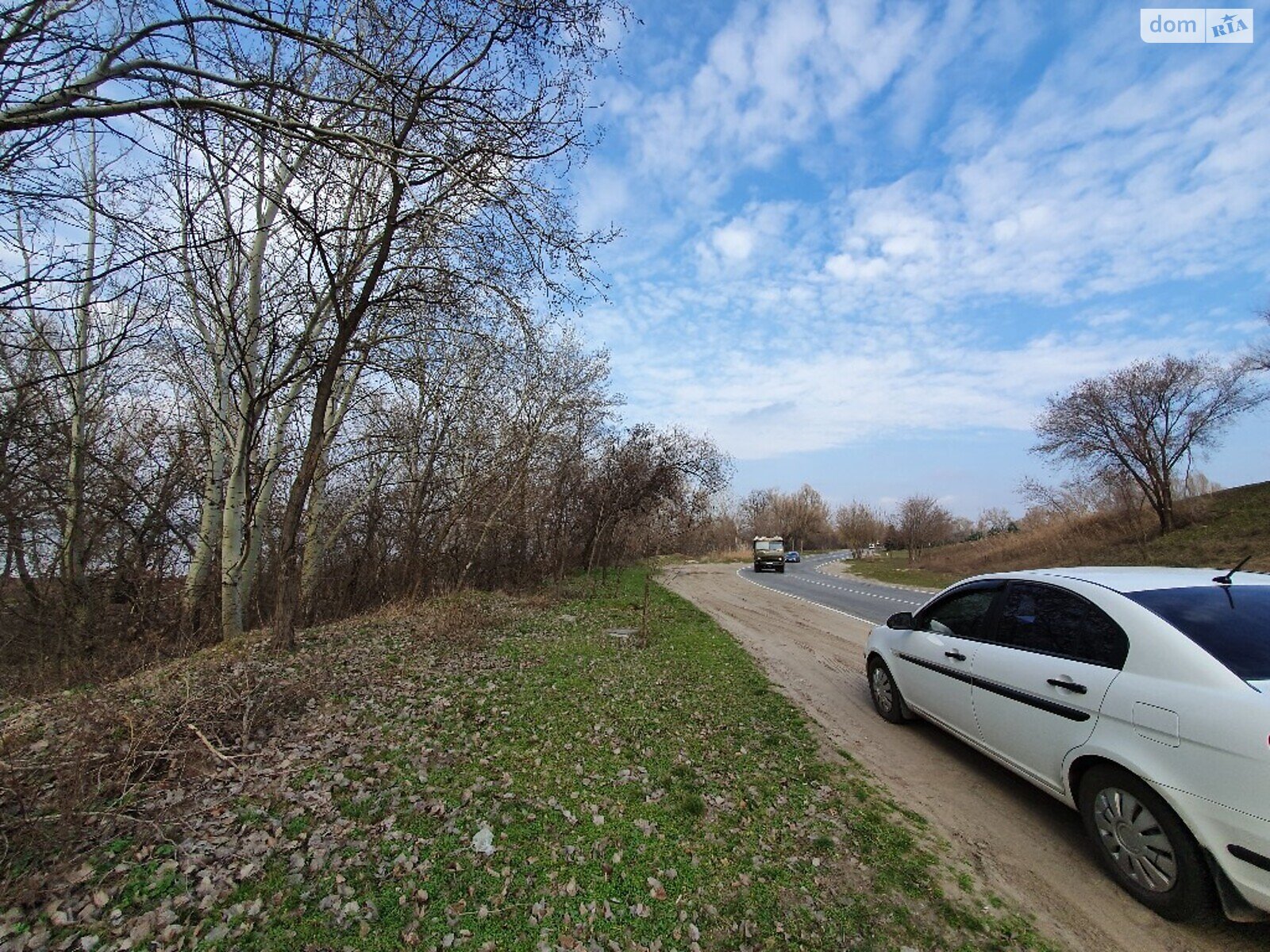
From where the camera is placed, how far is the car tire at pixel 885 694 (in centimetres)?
586

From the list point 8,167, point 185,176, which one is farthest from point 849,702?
point 8,167

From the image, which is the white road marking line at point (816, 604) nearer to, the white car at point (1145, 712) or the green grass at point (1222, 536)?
the white car at point (1145, 712)

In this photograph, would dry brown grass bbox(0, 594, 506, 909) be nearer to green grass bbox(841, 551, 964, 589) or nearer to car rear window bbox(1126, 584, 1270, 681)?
car rear window bbox(1126, 584, 1270, 681)

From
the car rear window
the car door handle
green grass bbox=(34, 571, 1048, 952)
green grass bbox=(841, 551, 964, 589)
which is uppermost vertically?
the car rear window

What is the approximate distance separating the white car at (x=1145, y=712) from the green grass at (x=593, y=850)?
0.82 meters

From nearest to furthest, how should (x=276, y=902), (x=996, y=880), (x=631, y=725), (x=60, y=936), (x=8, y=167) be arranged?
(x=60, y=936) → (x=276, y=902) → (x=996, y=880) → (x=8, y=167) → (x=631, y=725)

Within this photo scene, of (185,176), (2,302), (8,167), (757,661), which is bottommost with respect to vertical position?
(757,661)

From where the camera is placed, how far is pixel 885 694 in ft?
20.1

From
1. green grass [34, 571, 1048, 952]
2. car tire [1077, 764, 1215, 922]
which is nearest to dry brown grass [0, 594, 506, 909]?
green grass [34, 571, 1048, 952]

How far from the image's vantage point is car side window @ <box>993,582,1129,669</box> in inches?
136

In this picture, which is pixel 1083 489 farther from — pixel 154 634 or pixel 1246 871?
pixel 154 634

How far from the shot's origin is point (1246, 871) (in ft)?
8.38

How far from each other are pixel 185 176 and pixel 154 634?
7.97m

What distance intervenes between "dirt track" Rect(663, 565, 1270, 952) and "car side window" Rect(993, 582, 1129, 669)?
1.17 meters
